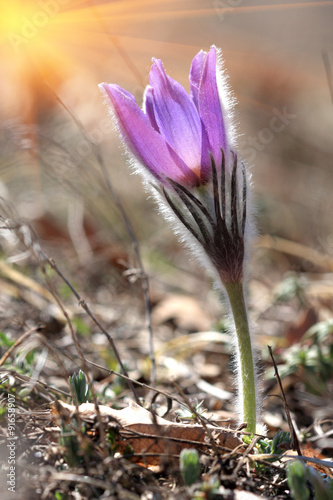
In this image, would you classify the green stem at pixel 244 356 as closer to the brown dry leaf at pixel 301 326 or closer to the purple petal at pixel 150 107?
the purple petal at pixel 150 107

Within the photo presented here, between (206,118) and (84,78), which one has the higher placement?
(84,78)

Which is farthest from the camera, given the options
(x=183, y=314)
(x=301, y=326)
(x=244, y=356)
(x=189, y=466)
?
(x=183, y=314)

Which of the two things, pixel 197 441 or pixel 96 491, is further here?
pixel 197 441

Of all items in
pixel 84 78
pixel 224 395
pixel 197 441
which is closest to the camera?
pixel 197 441

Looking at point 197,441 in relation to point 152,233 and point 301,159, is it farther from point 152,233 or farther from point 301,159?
point 301,159

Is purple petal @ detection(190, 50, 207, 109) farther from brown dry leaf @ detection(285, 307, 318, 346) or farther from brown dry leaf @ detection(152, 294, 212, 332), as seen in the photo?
brown dry leaf @ detection(152, 294, 212, 332)

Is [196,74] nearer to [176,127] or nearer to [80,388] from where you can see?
[176,127]

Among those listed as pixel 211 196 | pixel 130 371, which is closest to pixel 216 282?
pixel 211 196

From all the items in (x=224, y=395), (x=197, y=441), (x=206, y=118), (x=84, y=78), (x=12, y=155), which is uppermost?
(x=84, y=78)

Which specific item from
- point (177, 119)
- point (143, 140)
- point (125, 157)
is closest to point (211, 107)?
point (177, 119)
